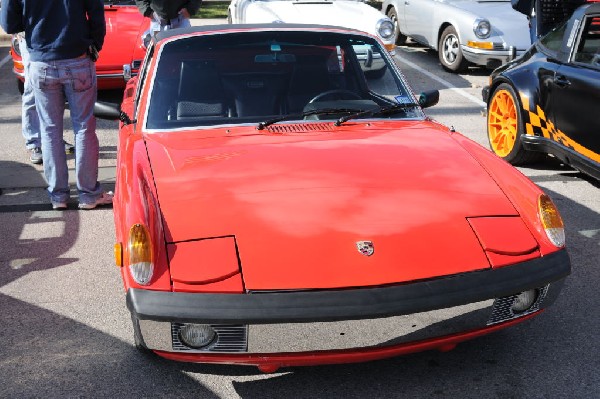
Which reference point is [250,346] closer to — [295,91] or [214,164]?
[214,164]

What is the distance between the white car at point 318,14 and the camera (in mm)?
9664

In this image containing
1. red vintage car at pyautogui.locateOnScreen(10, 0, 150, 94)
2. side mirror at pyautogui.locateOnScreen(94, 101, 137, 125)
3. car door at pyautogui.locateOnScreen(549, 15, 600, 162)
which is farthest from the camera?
red vintage car at pyautogui.locateOnScreen(10, 0, 150, 94)

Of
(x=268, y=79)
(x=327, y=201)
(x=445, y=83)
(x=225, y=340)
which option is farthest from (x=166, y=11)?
(x=225, y=340)

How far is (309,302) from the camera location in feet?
9.46

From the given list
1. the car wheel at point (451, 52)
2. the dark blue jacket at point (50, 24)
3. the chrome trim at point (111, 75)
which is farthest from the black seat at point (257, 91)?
the car wheel at point (451, 52)

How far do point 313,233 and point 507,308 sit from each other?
813mm

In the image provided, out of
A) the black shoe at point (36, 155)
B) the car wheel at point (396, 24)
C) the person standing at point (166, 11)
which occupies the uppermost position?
the person standing at point (166, 11)

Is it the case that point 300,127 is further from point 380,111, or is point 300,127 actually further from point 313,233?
point 313,233

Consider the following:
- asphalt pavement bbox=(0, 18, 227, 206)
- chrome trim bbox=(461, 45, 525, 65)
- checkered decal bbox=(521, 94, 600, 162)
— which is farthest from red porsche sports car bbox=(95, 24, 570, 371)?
chrome trim bbox=(461, 45, 525, 65)

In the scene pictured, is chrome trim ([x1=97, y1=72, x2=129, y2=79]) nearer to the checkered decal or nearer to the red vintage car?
the red vintage car

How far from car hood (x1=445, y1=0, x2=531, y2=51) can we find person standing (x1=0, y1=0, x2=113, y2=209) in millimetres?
6313

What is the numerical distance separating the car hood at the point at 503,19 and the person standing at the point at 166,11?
402 cm

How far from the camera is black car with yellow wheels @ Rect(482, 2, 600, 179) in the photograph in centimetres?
583

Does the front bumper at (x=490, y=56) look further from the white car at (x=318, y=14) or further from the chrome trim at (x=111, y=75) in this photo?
the chrome trim at (x=111, y=75)
